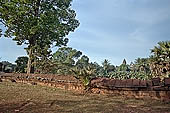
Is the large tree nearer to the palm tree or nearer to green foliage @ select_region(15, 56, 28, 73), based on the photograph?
green foliage @ select_region(15, 56, 28, 73)

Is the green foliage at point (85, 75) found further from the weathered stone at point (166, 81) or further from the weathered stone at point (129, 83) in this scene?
the weathered stone at point (166, 81)

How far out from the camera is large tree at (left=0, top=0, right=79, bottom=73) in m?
12.5

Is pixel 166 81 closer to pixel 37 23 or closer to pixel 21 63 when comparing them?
pixel 37 23

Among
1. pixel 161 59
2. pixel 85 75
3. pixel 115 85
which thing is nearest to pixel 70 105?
pixel 115 85

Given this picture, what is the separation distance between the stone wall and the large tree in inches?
143

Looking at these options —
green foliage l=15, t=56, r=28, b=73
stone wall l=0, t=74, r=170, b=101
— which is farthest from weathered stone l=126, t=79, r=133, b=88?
green foliage l=15, t=56, r=28, b=73

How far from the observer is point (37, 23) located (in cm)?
1267

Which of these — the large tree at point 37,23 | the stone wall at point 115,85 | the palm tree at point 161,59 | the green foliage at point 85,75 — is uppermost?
the large tree at point 37,23

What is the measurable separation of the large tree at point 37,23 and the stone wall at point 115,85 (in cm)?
362

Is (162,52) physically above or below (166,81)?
above

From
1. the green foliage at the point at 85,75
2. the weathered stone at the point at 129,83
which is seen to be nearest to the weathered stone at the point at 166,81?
the weathered stone at the point at 129,83

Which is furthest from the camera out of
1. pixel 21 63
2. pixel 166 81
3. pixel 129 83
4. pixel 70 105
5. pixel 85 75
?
pixel 21 63

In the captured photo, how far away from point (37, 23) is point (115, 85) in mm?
7918

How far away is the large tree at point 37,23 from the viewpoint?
40.9 ft
